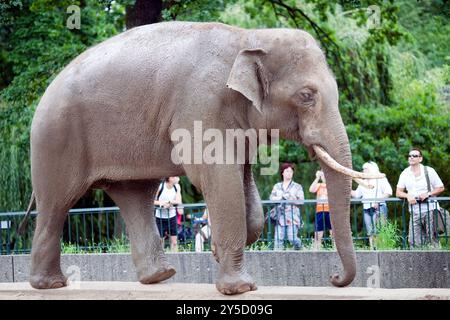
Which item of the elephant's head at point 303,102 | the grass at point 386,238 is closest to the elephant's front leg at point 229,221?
the elephant's head at point 303,102

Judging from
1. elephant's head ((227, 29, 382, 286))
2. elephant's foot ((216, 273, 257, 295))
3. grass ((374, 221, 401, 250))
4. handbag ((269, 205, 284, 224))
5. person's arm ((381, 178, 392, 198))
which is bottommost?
elephant's foot ((216, 273, 257, 295))

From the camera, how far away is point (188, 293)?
30.8ft

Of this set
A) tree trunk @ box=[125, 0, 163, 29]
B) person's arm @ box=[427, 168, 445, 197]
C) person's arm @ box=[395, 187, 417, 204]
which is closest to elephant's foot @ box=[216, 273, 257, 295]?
person's arm @ box=[395, 187, 417, 204]

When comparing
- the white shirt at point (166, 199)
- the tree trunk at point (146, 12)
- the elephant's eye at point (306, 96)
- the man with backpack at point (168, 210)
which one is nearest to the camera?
the elephant's eye at point (306, 96)

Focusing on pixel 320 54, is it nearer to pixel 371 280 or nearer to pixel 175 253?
pixel 371 280

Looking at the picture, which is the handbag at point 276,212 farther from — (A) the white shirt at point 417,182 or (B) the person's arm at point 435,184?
(B) the person's arm at point 435,184

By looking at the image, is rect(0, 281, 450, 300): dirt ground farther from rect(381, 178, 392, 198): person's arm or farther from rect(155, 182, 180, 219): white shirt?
rect(381, 178, 392, 198): person's arm

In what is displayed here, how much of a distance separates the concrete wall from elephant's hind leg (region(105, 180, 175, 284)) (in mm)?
2225

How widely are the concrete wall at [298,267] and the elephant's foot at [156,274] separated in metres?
2.35

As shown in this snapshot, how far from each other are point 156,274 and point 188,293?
3.15ft

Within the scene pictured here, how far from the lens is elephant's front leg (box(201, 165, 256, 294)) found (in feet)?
29.9

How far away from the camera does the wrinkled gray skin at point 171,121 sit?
916 centimetres

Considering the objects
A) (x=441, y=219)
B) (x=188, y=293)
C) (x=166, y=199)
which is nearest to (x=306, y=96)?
(x=188, y=293)

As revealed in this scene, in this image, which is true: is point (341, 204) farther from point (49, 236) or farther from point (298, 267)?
point (298, 267)
